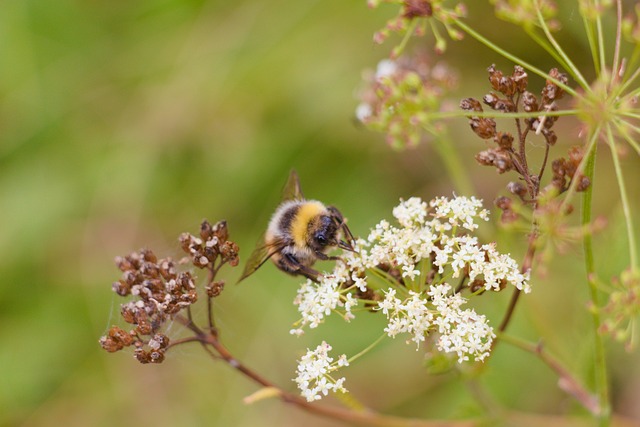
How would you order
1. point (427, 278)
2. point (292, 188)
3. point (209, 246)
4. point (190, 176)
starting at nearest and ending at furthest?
1. point (427, 278)
2. point (209, 246)
3. point (292, 188)
4. point (190, 176)

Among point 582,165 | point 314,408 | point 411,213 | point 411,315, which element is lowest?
point 314,408

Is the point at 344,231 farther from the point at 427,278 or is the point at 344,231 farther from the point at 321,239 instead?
the point at 427,278

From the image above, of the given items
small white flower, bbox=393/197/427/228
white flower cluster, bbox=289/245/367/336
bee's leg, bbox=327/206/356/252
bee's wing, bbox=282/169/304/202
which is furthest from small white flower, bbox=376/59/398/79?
white flower cluster, bbox=289/245/367/336

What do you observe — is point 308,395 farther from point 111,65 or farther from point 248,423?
point 111,65

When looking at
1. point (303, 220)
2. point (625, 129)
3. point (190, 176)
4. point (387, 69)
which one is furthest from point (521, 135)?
point (190, 176)

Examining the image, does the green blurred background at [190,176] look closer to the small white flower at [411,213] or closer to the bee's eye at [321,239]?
the bee's eye at [321,239]

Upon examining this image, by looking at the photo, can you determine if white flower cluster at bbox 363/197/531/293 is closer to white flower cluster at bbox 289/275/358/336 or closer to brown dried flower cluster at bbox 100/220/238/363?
white flower cluster at bbox 289/275/358/336
